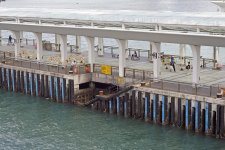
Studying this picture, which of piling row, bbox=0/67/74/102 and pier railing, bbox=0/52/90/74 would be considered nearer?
piling row, bbox=0/67/74/102

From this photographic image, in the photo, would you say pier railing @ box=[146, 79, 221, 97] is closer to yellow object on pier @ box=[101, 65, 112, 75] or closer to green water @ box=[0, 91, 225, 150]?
green water @ box=[0, 91, 225, 150]

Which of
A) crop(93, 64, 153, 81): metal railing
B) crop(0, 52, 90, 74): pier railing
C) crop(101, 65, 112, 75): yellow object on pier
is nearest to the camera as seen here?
crop(93, 64, 153, 81): metal railing

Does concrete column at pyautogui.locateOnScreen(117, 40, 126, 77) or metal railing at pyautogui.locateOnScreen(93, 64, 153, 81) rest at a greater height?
→ concrete column at pyautogui.locateOnScreen(117, 40, 126, 77)

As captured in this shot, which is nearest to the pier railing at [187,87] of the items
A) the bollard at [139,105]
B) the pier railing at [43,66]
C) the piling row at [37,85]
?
the bollard at [139,105]

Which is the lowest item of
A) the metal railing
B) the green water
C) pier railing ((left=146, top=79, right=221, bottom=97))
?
the green water

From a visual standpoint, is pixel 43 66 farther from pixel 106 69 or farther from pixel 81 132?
pixel 81 132

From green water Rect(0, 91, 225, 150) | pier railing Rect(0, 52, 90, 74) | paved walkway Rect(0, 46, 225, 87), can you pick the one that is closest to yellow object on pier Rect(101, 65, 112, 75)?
pier railing Rect(0, 52, 90, 74)

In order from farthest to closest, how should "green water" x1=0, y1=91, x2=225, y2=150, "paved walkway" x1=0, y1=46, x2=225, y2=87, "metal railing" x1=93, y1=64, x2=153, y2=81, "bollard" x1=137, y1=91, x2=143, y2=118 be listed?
1. "metal railing" x1=93, y1=64, x2=153, y2=81
2. "paved walkway" x1=0, y1=46, x2=225, y2=87
3. "bollard" x1=137, y1=91, x2=143, y2=118
4. "green water" x1=0, y1=91, x2=225, y2=150
